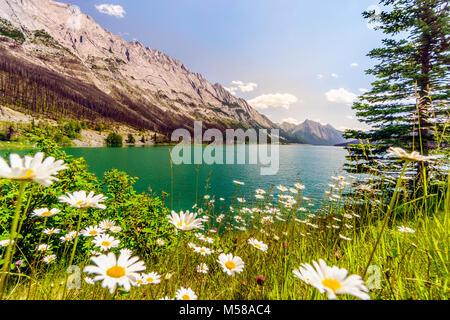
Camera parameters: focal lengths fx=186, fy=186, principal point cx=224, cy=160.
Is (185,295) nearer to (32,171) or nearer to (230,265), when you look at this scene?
(230,265)

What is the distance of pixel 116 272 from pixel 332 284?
1028 millimetres

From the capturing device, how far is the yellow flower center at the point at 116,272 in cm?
92

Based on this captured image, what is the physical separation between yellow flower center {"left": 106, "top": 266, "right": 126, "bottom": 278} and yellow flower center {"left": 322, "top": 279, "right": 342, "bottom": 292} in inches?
37.9

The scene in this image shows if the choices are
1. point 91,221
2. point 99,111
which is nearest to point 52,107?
point 99,111

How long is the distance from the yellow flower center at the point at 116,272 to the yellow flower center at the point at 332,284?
96cm

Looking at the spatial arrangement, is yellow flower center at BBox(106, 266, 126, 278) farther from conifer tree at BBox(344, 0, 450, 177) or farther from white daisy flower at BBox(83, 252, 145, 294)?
conifer tree at BBox(344, 0, 450, 177)

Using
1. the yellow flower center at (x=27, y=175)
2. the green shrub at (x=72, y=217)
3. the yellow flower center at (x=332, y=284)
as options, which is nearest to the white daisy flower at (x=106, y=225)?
the green shrub at (x=72, y=217)

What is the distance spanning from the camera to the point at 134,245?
9.76ft

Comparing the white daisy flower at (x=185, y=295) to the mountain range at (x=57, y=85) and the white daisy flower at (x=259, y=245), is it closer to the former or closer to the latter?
the white daisy flower at (x=259, y=245)

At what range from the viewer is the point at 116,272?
0.94 metres

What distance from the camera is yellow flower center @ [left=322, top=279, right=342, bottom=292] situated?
79 cm

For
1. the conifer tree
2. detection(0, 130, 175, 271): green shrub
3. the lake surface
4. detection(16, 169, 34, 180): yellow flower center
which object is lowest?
the lake surface

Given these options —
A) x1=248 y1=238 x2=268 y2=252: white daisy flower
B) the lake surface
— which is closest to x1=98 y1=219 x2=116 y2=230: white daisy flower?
the lake surface
